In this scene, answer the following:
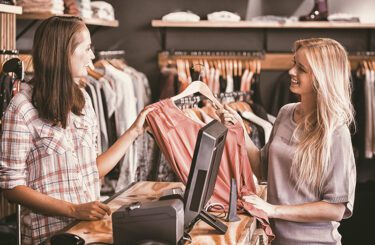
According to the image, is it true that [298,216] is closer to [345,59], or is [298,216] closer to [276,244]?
[276,244]

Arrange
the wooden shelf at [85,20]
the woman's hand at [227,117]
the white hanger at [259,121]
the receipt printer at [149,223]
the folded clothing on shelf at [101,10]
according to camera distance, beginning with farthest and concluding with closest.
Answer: the folded clothing on shelf at [101,10] < the white hanger at [259,121] < the wooden shelf at [85,20] < the woman's hand at [227,117] < the receipt printer at [149,223]

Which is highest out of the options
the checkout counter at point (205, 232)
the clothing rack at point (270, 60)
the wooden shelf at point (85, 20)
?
the wooden shelf at point (85, 20)

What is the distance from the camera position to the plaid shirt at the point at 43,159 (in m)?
2.64

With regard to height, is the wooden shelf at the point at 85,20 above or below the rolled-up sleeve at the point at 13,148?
above

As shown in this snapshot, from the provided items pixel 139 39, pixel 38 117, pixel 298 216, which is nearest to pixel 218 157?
pixel 298 216

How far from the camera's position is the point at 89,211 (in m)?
2.61

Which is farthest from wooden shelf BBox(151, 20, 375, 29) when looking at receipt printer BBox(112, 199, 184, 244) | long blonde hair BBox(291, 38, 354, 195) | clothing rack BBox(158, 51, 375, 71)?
receipt printer BBox(112, 199, 184, 244)

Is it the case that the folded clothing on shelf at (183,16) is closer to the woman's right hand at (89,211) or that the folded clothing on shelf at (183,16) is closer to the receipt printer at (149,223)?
the woman's right hand at (89,211)

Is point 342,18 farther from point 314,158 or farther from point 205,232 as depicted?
point 205,232

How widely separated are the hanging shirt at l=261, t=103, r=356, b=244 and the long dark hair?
963 millimetres

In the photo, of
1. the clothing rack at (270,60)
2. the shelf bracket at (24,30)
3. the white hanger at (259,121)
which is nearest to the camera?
the white hanger at (259,121)

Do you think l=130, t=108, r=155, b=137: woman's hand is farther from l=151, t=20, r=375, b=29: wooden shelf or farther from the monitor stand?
l=151, t=20, r=375, b=29: wooden shelf

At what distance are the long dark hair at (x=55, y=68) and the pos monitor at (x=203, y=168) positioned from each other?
2.27 ft

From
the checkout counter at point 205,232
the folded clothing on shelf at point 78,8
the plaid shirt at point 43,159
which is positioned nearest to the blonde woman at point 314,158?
the checkout counter at point 205,232
